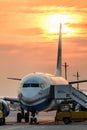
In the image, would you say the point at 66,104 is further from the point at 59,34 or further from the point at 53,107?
the point at 59,34

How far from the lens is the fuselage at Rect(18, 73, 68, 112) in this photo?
55625mm

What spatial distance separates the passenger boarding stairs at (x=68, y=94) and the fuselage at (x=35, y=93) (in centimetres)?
92

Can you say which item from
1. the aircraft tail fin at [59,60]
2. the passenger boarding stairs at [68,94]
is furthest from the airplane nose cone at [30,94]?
the aircraft tail fin at [59,60]

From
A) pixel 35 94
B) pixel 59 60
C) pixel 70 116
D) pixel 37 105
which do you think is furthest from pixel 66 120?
pixel 59 60

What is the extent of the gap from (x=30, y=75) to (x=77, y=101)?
18.6 ft

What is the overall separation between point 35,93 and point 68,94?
524 centimetres

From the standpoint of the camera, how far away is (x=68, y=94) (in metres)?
59.7

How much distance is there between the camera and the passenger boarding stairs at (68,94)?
2307 inches

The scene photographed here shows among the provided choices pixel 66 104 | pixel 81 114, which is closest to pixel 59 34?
pixel 66 104

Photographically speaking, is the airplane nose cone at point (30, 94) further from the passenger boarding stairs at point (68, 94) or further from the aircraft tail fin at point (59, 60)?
the aircraft tail fin at point (59, 60)

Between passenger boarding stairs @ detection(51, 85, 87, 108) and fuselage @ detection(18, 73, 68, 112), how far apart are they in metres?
0.92

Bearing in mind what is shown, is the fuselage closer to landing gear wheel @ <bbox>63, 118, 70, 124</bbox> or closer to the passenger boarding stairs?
the passenger boarding stairs

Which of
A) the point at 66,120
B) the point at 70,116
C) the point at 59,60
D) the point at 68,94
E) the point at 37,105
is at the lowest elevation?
the point at 66,120

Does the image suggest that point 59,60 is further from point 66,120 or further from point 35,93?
point 66,120
